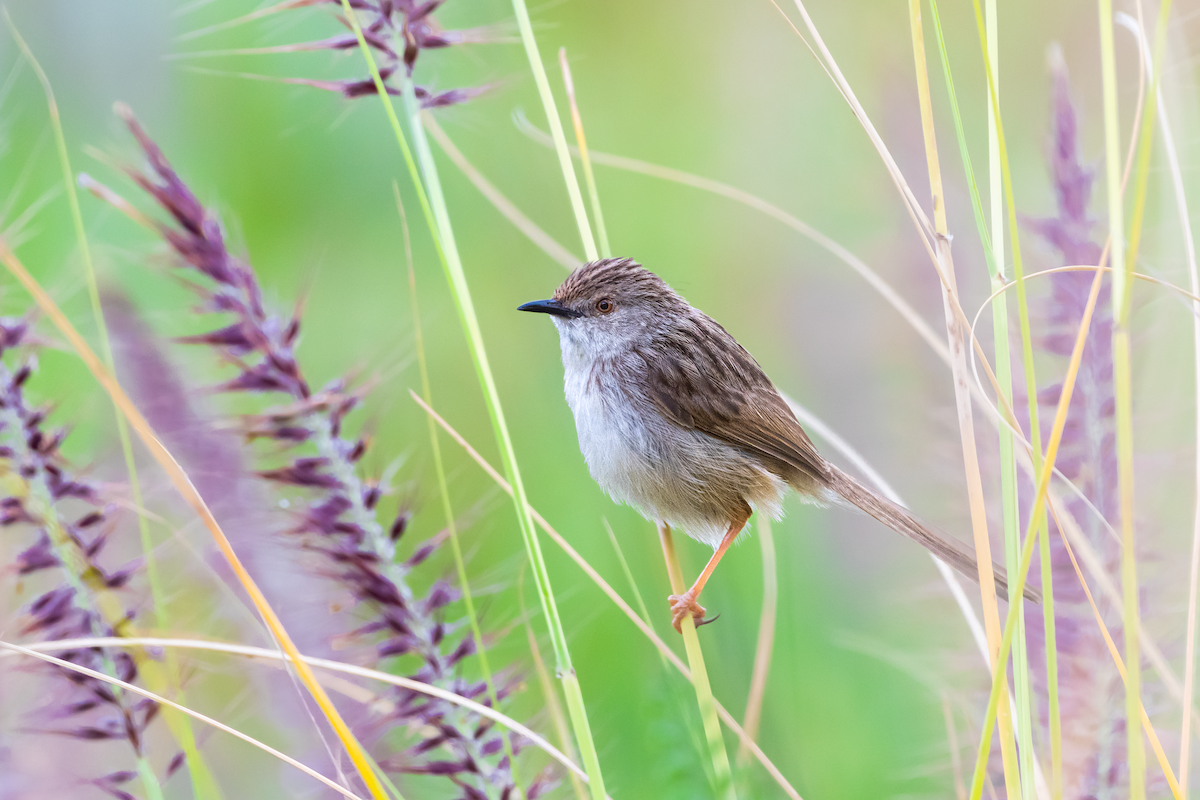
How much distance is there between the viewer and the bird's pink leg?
Result: 2312 millimetres

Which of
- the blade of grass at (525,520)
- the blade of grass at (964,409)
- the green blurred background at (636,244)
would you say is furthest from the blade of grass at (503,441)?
the green blurred background at (636,244)

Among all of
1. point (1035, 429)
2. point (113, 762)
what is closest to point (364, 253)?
point (113, 762)

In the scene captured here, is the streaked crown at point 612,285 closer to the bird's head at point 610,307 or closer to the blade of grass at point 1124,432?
the bird's head at point 610,307

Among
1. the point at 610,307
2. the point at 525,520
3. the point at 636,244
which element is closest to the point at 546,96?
the point at 525,520

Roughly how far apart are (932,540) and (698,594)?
652mm

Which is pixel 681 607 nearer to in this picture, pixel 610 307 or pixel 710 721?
pixel 710 721

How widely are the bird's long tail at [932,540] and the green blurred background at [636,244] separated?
56 centimetres

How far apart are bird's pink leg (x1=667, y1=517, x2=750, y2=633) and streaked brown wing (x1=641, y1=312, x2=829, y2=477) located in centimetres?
25

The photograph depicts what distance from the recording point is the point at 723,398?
2.76 m

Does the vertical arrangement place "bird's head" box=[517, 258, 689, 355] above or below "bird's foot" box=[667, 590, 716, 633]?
above

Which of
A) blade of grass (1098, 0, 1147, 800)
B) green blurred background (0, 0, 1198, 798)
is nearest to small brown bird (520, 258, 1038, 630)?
green blurred background (0, 0, 1198, 798)

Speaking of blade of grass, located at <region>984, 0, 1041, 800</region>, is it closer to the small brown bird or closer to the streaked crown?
the small brown bird

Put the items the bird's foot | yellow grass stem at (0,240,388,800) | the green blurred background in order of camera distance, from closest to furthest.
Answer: yellow grass stem at (0,240,388,800) < the bird's foot < the green blurred background

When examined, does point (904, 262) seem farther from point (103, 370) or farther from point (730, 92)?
point (103, 370)
